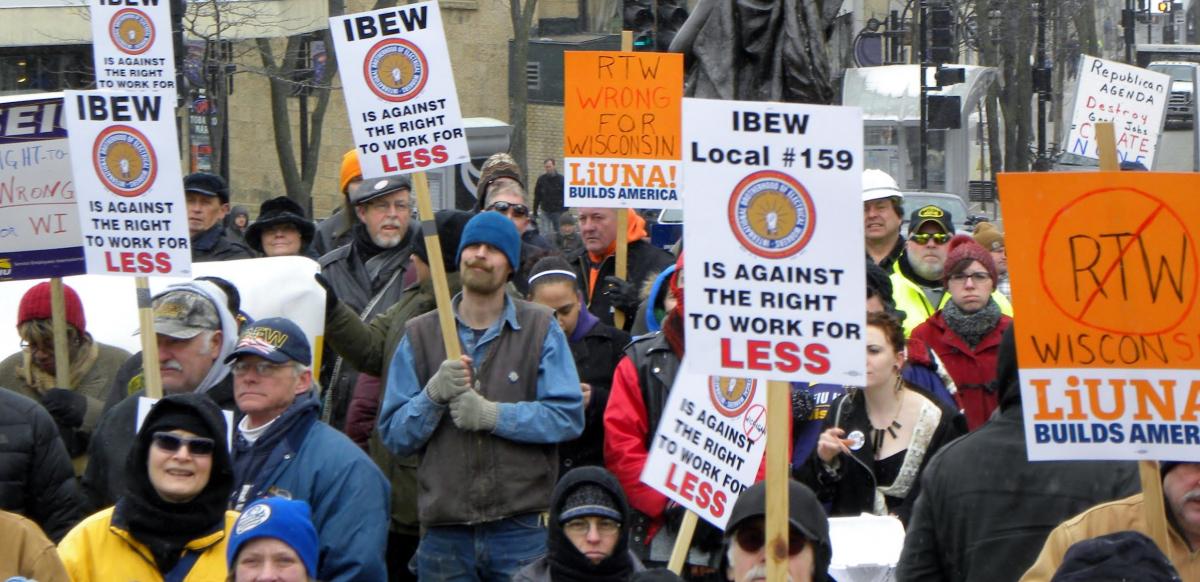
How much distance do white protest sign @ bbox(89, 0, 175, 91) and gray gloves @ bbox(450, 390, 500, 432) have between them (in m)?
3.59

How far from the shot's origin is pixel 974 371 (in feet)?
22.0

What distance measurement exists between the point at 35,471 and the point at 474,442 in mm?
1444

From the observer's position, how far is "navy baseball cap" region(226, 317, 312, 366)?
16.1 ft

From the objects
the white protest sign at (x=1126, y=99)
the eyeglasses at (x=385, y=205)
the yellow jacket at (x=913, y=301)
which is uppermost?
the white protest sign at (x=1126, y=99)

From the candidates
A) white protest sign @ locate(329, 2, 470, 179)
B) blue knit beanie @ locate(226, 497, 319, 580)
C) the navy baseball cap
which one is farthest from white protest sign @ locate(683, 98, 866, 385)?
white protest sign @ locate(329, 2, 470, 179)

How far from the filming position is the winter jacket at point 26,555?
4.00 m

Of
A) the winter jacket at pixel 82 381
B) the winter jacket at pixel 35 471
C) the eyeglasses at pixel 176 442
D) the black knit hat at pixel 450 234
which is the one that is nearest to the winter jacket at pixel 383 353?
the black knit hat at pixel 450 234

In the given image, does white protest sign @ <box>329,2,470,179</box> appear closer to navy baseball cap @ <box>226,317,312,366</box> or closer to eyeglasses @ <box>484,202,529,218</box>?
navy baseball cap @ <box>226,317,312,366</box>

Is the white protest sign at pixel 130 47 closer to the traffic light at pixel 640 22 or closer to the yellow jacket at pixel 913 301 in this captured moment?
the yellow jacket at pixel 913 301

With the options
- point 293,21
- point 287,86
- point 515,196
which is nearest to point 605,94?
point 515,196

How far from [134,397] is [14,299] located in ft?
6.90

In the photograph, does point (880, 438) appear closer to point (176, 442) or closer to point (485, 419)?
point (485, 419)

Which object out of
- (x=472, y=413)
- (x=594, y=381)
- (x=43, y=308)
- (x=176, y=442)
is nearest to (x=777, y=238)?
(x=176, y=442)

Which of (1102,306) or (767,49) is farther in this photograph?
(767,49)
